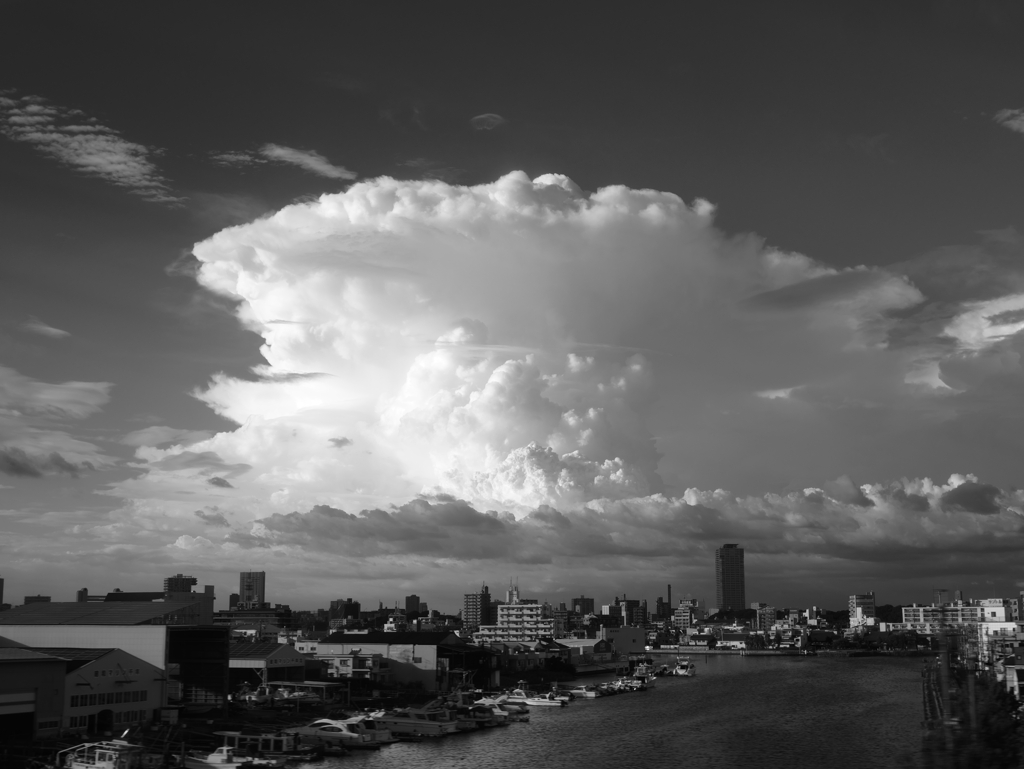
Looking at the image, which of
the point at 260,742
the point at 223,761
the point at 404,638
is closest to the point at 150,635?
the point at 260,742

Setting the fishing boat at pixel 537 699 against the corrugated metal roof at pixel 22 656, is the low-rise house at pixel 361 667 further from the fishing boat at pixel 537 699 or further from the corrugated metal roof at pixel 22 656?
the corrugated metal roof at pixel 22 656

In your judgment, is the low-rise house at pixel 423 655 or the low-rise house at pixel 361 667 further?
the low-rise house at pixel 423 655

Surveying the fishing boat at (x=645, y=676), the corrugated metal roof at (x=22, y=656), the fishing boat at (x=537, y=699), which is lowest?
the fishing boat at (x=645, y=676)

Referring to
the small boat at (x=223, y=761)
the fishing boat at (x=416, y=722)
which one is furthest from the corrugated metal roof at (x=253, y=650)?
the small boat at (x=223, y=761)

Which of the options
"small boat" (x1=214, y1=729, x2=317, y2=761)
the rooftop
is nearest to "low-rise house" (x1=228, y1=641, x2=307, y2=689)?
the rooftop

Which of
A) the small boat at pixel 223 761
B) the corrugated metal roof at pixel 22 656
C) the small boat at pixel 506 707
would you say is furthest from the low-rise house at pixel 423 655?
the corrugated metal roof at pixel 22 656

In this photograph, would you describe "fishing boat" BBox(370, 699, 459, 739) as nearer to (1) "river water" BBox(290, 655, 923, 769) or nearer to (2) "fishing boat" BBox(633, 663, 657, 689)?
(1) "river water" BBox(290, 655, 923, 769)

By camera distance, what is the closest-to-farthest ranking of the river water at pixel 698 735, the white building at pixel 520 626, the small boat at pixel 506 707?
1. the river water at pixel 698 735
2. the small boat at pixel 506 707
3. the white building at pixel 520 626

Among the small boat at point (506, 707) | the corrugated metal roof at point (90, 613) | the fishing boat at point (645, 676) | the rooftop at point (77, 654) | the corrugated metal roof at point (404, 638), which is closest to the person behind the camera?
the rooftop at point (77, 654)

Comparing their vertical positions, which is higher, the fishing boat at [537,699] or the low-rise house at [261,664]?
the low-rise house at [261,664]
